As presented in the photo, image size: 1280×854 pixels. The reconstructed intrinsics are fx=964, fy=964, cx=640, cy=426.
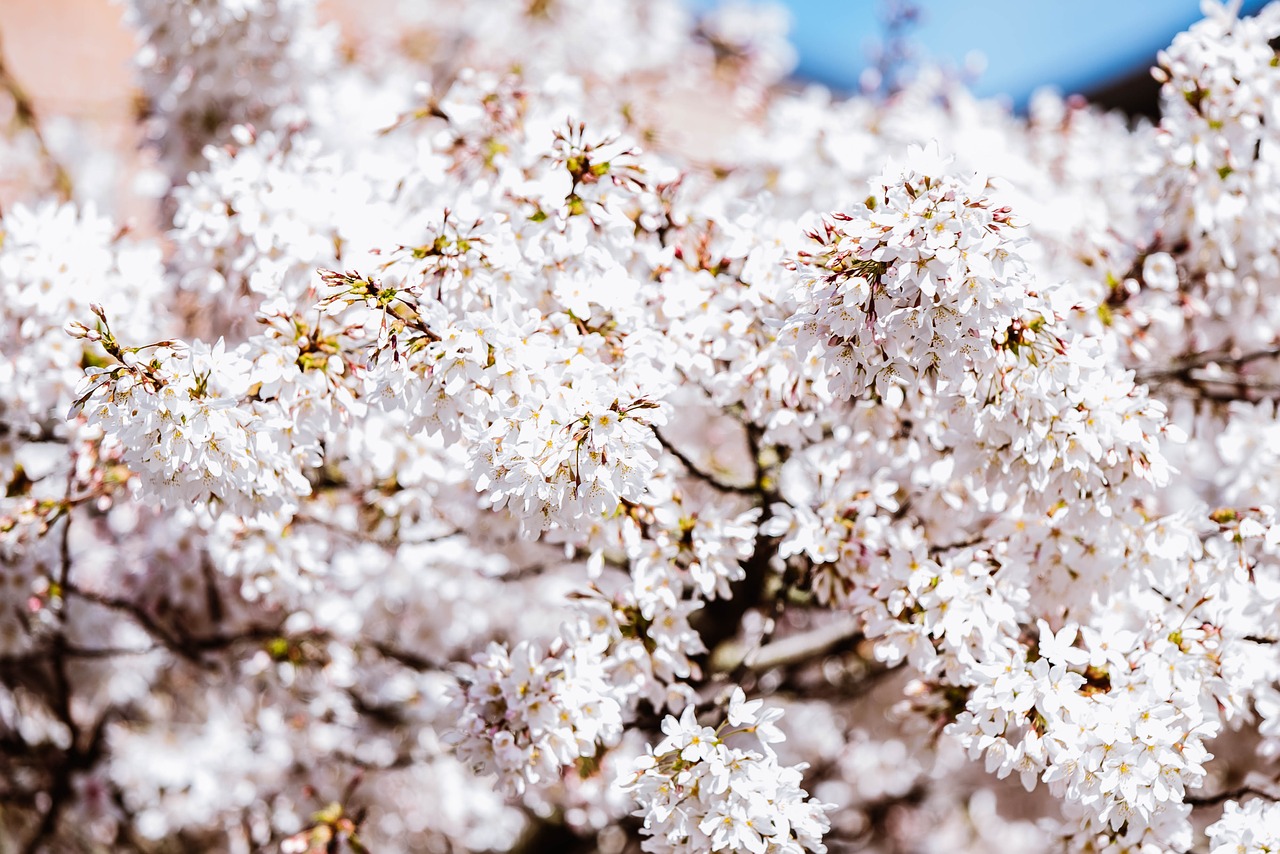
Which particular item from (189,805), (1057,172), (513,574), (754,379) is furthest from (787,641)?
(1057,172)

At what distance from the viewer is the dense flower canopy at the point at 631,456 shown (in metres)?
1.71

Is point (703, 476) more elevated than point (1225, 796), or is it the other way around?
point (703, 476)

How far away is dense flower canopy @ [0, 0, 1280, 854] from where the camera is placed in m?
1.71

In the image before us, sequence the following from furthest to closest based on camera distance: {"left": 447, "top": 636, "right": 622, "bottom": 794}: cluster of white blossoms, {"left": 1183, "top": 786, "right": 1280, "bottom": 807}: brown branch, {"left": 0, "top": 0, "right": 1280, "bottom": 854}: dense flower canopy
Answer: {"left": 1183, "top": 786, "right": 1280, "bottom": 807}: brown branch < {"left": 447, "top": 636, "right": 622, "bottom": 794}: cluster of white blossoms < {"left": 0, "top": 0, "right": 1280, "bottom": 854}: dense flower canopy

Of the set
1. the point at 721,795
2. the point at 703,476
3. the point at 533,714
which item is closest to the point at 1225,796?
the point at 721,795

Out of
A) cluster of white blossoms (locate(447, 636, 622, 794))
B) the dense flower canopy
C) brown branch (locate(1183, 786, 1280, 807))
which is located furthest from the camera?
brown branch (locate(1183, 786, 1280, 807))

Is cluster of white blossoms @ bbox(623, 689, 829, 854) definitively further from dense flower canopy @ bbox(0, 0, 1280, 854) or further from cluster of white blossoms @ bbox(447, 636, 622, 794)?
cluster of white blossoms @ bbox(447, 636, 622, 794)

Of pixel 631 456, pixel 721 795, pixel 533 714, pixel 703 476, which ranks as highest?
pixel 703 476

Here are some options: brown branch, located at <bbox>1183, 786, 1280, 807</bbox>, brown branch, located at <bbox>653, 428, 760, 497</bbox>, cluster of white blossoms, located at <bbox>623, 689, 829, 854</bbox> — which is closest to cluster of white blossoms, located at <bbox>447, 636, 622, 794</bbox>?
cluster of white blossoms, located at <bbox>623, 689, 829, 854</bbox>

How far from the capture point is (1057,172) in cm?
423

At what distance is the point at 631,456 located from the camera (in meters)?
1.67

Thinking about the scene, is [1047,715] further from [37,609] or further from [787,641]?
[37,609]

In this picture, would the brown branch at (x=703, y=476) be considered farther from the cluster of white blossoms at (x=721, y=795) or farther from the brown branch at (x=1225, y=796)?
the brown branch at (x=1225, y=796)

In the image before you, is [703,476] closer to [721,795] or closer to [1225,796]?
[721,795]
